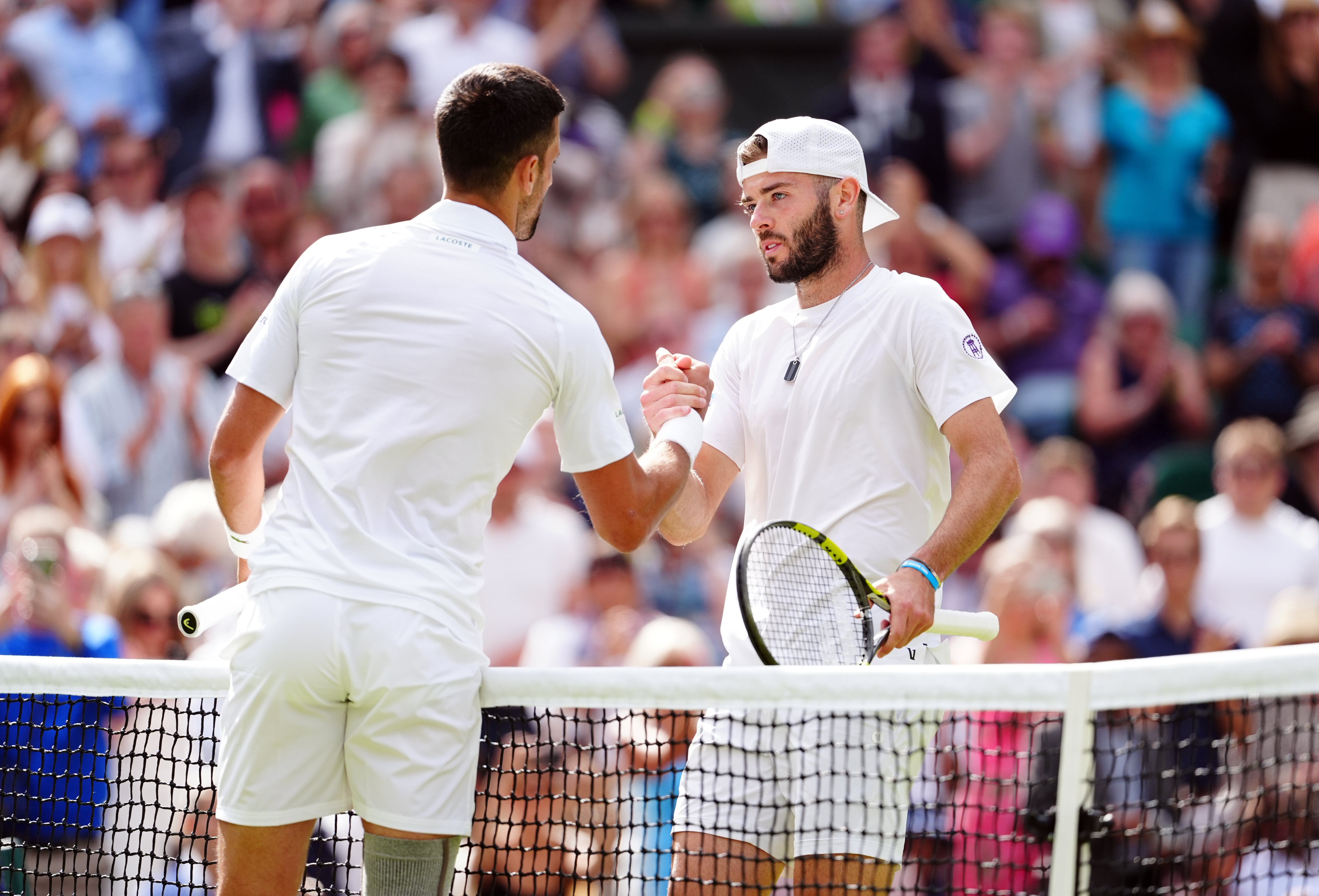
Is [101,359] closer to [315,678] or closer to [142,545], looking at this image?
[142,545]

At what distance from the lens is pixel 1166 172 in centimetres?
1048

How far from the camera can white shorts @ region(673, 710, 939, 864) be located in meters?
3.80

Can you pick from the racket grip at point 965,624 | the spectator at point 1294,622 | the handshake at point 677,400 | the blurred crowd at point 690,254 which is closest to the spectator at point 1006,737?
the blurred crowd at point 690,254

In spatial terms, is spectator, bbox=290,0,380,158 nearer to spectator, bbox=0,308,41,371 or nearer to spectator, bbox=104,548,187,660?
spectator, bbox=0,308,41,371

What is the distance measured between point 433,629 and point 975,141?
8.06 meters

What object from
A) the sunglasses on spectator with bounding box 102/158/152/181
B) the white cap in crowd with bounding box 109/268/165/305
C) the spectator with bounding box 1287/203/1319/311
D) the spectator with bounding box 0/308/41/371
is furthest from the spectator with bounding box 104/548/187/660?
the spectator with bounding box 1287/203/1319/311

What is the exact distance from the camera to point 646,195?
998cm

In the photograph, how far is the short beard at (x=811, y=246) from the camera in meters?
4.17

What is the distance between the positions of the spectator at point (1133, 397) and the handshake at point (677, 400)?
581cm

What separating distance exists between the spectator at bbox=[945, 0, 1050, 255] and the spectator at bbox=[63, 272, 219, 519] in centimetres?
496

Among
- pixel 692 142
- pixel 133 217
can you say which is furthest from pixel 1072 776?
pixel 133 217

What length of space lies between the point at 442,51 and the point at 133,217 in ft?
7.49

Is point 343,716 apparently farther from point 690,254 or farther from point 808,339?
point 690,254

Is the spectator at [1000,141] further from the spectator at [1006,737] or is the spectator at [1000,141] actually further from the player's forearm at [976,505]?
the player's forearm at [976,505]
